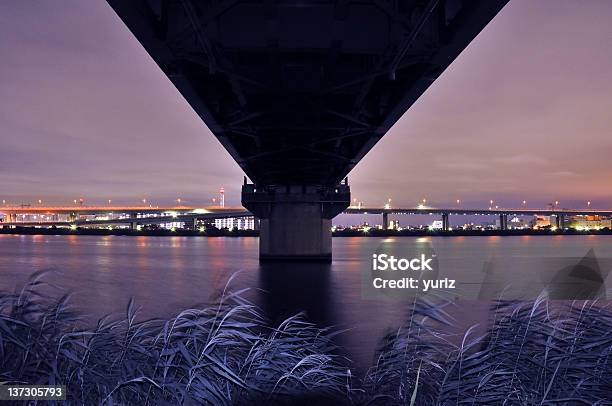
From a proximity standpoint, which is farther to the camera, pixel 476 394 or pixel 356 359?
pixel 356 359

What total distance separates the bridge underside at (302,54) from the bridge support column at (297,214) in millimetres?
23650

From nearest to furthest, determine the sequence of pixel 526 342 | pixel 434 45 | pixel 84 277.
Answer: pixel 526 342 → pixel 434 45 → pixel 84 277

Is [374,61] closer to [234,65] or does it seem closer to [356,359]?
[234,65]

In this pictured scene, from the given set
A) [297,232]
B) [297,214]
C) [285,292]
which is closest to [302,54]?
[285,292]

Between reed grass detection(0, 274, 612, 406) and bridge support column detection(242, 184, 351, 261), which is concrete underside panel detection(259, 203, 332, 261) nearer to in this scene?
bridge support column detection(242, 184, 351, 261)

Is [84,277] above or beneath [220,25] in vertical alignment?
beneath

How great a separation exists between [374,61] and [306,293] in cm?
2271

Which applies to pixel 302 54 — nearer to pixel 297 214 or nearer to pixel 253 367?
pixel 253 367

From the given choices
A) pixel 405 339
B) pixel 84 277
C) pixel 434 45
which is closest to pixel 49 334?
pixel 405 339

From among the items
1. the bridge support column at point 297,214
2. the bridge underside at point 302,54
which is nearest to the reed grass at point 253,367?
the bridge underside at point 302,54

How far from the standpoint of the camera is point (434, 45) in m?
15.4

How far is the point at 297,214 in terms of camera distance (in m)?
54.1

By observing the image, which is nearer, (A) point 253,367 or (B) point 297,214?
(A) point 253,367

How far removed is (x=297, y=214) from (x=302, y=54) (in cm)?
3645
